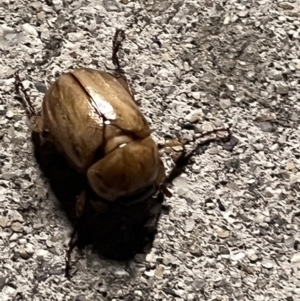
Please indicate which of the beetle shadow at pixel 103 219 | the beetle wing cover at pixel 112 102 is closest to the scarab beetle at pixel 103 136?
the beetle wing cover at pixel 112 102

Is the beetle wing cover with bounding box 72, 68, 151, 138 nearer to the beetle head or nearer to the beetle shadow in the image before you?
the beetle head

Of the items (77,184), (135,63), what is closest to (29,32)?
(135,63)

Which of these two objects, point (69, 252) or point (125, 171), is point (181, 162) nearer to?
point (125, 171)

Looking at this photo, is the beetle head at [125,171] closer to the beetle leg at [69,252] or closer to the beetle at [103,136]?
the beetle at [103,136]

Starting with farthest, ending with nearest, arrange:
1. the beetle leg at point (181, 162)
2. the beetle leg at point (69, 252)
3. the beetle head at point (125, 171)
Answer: the beetle leg at point (181, 162) → the beetle leg at point (69, 252) → the beetle head at point (125, 171)

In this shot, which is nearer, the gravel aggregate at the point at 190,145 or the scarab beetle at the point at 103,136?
the scarab beetle at the point at 103,136

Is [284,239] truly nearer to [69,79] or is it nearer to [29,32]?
[69,79]

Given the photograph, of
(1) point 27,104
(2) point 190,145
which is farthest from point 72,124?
(2) point 190,145
